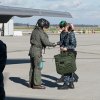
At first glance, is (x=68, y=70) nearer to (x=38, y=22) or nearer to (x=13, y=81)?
(x=38, y=22)

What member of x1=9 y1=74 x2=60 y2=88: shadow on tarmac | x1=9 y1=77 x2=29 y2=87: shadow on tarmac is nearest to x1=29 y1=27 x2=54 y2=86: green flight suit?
x1=9 y1=74 x2=60 y2=88: shadow on tarmac

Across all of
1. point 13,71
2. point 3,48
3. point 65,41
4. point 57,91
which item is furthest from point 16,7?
point 3,48

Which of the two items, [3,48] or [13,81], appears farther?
[13,81]

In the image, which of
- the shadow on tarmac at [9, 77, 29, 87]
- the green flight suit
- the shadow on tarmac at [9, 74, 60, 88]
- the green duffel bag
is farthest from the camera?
the shadow on tarmac at [9, 77, 29, 87]

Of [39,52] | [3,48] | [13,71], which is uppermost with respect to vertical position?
[3,48]

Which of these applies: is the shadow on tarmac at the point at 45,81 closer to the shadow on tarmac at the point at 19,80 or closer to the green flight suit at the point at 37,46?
the shadow on tarmac at the point at 19,80

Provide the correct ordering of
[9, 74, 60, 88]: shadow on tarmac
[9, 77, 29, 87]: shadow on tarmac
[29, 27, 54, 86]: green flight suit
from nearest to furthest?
1. [29, 27, 54, 86]: green flight suit
2. [9, 74, 60, 88]: shadow on tarmac
3. [9, 77, 29, 87]: shadow on tarmac

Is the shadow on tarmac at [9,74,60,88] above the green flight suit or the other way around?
the other way around

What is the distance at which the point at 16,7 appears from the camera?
14070mm

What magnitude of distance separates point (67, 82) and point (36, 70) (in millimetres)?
876

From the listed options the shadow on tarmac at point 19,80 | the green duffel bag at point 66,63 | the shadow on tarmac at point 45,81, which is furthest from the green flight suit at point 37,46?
the shadow on tarmac at point 19,80

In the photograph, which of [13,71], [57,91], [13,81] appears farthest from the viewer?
[13,71]

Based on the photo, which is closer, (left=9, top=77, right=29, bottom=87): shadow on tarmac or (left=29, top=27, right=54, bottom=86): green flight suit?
(left=29, top=27, right=54, bottom=86): green flight suit

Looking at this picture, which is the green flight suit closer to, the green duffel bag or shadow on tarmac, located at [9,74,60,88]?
the green duffel bag
